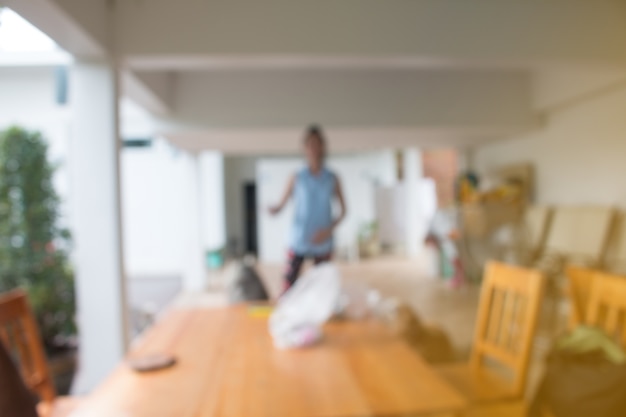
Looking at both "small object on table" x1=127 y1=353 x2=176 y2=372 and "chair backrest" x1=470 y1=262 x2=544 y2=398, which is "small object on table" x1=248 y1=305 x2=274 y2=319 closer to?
"small object on table" x1=127 y1=353 x2=176 y2=372

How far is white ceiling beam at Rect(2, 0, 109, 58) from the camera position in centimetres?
158

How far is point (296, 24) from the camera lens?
227 cm

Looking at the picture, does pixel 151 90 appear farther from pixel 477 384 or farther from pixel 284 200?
pixel 477 384

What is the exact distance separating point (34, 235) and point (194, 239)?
10.9ft

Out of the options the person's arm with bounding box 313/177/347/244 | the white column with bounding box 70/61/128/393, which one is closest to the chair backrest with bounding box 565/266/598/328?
the person's arm with bounding box 313/177/347/244

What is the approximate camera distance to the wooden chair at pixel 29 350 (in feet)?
4.30

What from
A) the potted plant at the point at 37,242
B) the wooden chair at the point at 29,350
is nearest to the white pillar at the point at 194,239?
the potted plant at the point at 37,242

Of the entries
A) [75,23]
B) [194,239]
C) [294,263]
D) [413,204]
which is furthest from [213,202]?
[75,23]

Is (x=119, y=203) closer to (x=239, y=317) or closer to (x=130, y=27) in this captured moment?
(x=130, y=27)

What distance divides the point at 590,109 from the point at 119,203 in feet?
12.6

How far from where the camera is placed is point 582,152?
3.79 m

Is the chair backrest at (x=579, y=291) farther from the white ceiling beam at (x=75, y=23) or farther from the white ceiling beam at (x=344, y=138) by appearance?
the white ceiling beam at (x=344, y=138)

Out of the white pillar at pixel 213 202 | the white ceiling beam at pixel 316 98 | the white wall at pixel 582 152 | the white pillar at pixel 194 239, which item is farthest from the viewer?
the white pillar at pixel 213 202

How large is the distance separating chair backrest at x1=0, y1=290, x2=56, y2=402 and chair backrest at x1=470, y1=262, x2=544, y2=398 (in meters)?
1.48
